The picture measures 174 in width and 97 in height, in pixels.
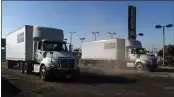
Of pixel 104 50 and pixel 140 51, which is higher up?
pixel 104 50

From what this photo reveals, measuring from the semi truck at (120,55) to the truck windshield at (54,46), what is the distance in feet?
46.4

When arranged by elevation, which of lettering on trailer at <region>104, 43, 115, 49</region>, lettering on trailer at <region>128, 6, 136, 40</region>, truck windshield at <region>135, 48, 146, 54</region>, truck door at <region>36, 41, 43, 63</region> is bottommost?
truck door at <region>36, 41, 43, 63</region>

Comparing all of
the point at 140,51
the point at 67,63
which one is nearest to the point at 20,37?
the point at 67,63

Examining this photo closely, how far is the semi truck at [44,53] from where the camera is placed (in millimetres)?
17828

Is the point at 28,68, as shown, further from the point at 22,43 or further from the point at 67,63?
the point at 67,63

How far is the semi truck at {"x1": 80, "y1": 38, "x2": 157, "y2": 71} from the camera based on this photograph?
31.6 meters

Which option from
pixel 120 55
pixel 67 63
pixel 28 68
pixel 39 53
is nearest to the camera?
pixel 67 63

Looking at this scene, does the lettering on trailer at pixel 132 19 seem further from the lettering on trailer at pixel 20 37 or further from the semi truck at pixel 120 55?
the lettering on trailer at pixel 20 37

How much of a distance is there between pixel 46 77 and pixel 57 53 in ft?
5.47

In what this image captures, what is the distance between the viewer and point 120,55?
115 feet

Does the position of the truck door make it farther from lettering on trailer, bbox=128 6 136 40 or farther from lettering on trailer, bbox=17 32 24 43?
lettering on trailer, bbox=128 6 136 40

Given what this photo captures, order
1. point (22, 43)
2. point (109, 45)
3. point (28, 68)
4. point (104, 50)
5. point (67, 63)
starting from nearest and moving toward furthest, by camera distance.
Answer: point (67, 63) → point (28, 68) → point (22, 43) → point (109, 45) → point (104, 50)

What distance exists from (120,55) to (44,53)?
694 inches

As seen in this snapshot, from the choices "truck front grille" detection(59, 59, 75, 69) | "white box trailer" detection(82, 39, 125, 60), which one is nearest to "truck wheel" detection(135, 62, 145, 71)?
"white box trailer" detection(82, 39, 125, 60)
